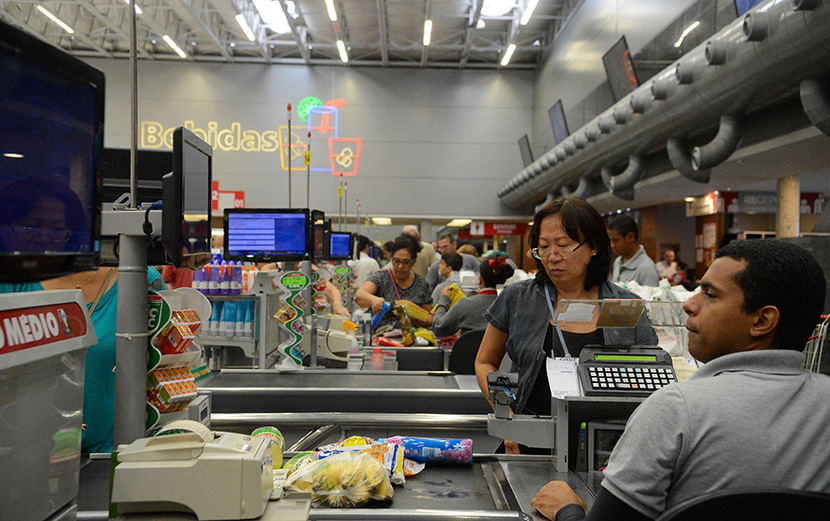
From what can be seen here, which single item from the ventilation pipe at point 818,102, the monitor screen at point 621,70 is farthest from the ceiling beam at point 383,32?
the ventilation pipe at point 818,102

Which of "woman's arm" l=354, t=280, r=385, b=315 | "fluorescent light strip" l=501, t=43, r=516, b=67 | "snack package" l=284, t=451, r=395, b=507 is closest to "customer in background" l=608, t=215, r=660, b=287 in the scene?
"woman's arm" l=354, t=280, r=385, b=315

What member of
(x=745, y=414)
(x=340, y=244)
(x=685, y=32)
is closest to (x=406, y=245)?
(x=340, y=244)

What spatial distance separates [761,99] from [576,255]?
4.58 m

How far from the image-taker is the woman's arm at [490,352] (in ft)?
7.68

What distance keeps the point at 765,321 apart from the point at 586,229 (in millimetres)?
1028

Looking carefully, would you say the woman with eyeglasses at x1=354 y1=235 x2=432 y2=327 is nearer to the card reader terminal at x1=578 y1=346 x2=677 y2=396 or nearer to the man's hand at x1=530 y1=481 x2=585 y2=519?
the card reader terminal at x1=578 y1=346 x2=677 y2=396

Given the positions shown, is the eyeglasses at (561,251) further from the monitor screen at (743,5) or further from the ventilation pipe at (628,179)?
the ventilation pipe at (628,179)

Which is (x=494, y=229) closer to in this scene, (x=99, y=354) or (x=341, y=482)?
(x=99, y=354)

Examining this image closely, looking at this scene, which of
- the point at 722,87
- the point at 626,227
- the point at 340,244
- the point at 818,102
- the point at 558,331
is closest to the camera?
the point at 558,331

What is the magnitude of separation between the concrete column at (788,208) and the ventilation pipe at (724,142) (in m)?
3.39

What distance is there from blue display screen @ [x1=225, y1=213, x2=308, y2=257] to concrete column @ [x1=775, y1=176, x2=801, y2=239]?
7.93 meters

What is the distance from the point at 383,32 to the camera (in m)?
16.2

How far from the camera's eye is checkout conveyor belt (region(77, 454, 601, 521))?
1.49m

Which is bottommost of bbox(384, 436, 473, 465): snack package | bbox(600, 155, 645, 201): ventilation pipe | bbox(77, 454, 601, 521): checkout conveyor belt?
bbox(77, 454, 601, 521): checkout conveyor belt
